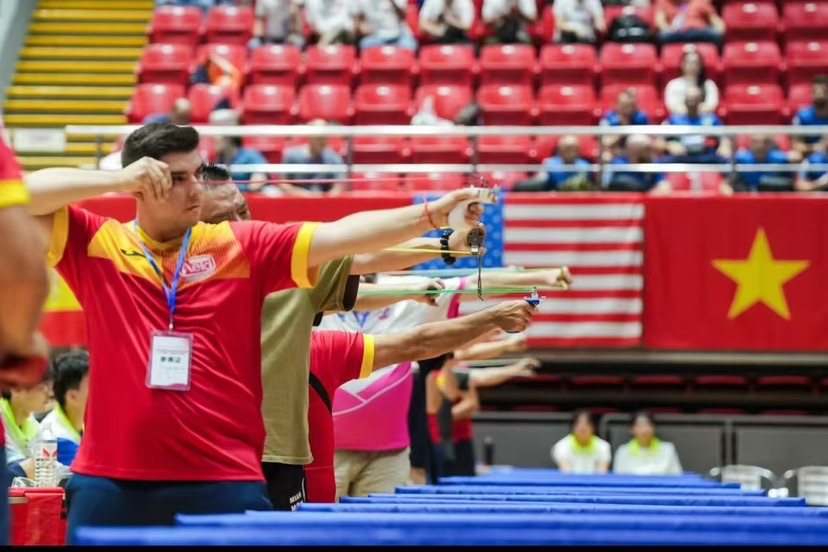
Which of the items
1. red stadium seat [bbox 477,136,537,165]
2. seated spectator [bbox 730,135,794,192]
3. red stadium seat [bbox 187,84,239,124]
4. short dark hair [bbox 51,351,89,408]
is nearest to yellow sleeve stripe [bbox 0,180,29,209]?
short dark hair [bbox 51,351,89,408]

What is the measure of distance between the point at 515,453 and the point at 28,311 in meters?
11.5

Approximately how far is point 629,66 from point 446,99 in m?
2.04

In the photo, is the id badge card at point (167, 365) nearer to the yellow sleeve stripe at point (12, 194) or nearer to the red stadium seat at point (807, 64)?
the yellow sleeve stripe at point (12, 194)

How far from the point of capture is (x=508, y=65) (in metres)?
14.8

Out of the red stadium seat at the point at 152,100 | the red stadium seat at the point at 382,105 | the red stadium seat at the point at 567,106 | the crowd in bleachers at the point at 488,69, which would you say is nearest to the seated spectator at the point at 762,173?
the crowd in bleachers at the point at 488,69

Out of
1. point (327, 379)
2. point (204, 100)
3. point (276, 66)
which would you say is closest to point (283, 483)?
point (327, 379)

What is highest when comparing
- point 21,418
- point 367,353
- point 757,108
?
point 757,108

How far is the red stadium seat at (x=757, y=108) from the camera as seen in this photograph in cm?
1384

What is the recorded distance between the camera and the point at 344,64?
49.6 feet

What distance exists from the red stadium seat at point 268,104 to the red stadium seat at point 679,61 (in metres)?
4.09

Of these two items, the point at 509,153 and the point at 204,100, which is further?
the point at 204,100

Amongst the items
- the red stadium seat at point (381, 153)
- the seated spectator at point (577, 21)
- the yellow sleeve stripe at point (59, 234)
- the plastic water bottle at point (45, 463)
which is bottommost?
the plastic water bottle at point (45, 463)

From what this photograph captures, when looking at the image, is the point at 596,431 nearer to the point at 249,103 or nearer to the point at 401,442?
the point at 249,103

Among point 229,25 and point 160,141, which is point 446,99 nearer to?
point 229,25
